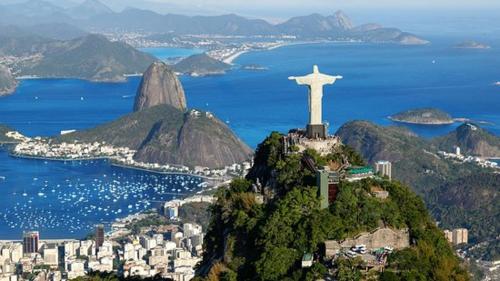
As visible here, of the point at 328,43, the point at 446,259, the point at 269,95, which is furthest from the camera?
the point at 328,43

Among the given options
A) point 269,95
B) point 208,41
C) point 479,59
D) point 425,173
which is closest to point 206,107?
point 269,95

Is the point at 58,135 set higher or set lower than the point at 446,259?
lower

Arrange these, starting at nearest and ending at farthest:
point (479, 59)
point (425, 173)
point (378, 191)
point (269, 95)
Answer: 1. point (378, 191)
2. point (425, 173)
3. point (269, 95)
4. point (479, 59)

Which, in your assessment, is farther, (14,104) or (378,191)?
(14,104)

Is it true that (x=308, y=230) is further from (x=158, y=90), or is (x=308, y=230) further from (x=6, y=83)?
(x=6, y=83)

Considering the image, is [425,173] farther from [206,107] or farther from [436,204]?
[206,107]

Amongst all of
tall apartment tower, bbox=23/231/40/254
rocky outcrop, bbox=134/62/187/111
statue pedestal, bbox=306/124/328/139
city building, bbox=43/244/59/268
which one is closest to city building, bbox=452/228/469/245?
city building, bbox=43/244/59/268

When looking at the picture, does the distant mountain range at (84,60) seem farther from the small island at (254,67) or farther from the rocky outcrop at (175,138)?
the rocky outcrop at (175,138)
